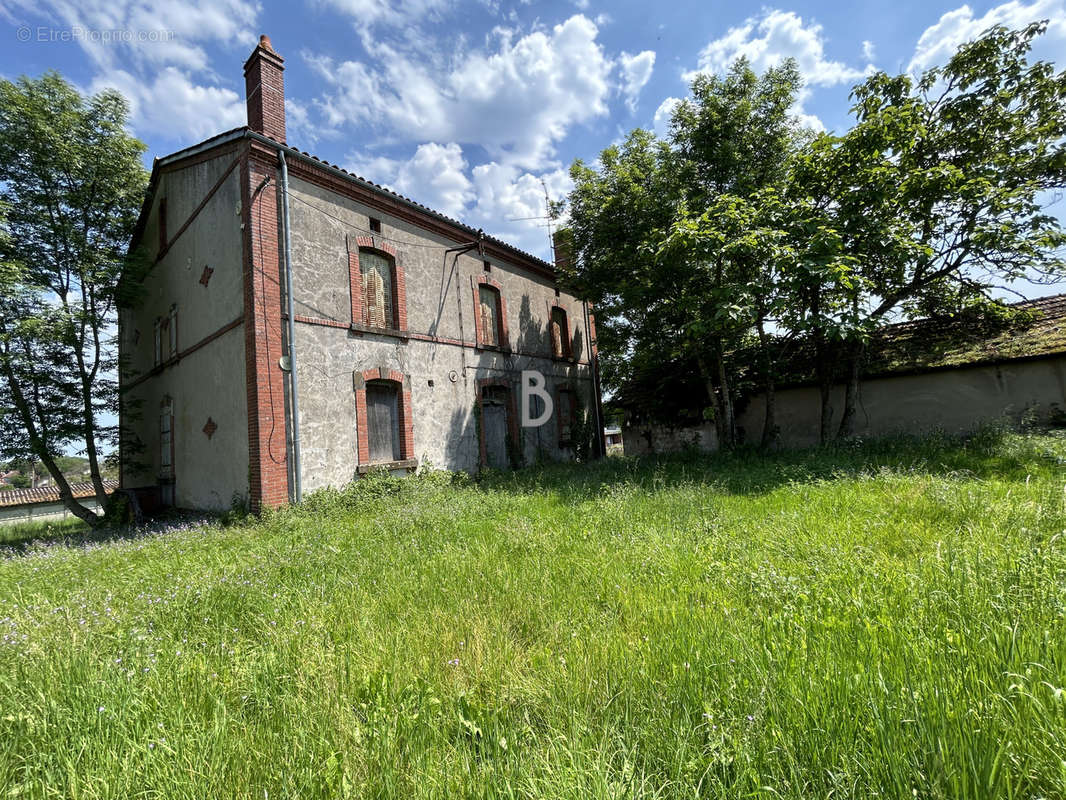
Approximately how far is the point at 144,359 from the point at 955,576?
1735 centimetres

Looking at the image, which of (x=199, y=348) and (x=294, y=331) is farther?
(x=199, y=348)

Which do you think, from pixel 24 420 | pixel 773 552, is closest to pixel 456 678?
pixel 773 552

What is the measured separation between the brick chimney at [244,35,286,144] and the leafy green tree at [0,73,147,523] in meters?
4.63

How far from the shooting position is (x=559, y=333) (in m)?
15.6

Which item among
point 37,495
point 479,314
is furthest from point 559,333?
point 37,495

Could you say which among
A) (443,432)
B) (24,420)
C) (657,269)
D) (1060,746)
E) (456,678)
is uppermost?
(657,269)

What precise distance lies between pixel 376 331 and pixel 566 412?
7.78 metres

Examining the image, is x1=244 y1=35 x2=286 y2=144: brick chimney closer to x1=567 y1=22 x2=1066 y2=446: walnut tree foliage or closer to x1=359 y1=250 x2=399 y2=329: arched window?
x1=359 y1=250 x2=399 y2=329: arched window

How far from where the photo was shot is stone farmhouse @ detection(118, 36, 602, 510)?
8.04 m

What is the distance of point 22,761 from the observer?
1.75m

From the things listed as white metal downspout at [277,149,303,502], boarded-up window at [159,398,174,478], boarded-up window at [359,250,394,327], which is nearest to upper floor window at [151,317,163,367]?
boarded-up window at [159,398,174,478]

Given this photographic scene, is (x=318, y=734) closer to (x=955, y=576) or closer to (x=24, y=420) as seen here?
(x=955, y=576)

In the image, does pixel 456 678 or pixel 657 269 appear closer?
pixel 456 678

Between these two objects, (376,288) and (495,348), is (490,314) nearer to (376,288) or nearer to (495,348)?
(495,348)
